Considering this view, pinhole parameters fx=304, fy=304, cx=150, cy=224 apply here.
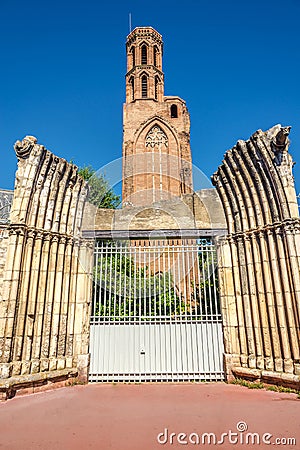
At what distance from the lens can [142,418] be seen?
4309 mm

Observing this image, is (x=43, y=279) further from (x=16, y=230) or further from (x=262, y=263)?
(x=262, y=263)

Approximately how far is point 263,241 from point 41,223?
5.21m

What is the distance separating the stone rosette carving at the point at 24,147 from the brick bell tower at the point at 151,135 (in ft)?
46.7

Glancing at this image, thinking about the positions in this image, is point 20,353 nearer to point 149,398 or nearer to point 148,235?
point 149,398

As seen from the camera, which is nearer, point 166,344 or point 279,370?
point 279,370

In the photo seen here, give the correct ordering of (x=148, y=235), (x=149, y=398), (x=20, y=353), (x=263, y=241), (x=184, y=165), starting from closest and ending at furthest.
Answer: (x=149, y=398) < (x=20, y=353) < (x=263, y=241) < (x=148, y=235) < (x=184, y=165)

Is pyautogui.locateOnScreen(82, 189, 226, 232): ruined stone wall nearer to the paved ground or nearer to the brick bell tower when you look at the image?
the paved ground

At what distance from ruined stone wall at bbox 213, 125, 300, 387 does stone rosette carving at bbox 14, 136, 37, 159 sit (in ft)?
16.4

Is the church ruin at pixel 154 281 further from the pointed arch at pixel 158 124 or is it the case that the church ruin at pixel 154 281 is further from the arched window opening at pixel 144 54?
the arched window opening at pixel 144 54

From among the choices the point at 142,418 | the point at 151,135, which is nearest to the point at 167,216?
the point at 142,418

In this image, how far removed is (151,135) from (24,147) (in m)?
18.9

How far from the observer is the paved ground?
347 centimetres

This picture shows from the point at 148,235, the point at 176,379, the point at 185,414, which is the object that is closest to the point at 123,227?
the point at 148,235

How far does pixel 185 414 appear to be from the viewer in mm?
4449
